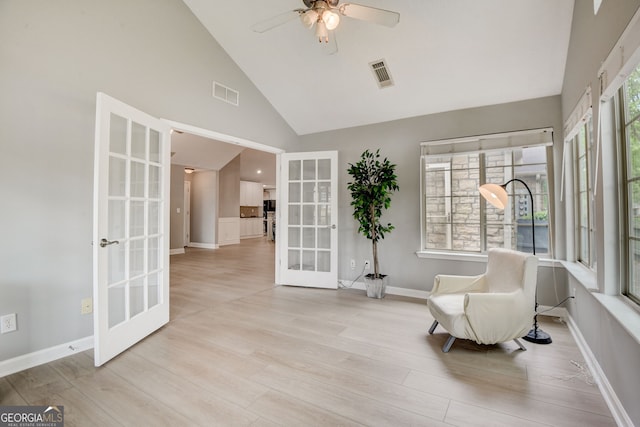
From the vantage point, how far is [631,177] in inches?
70.2

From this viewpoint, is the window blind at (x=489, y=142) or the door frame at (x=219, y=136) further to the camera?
the window blind at (x=489, y=142)

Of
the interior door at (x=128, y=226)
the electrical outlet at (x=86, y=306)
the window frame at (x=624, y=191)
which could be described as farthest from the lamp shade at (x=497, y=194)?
the electrical outlet at (x=86, y=306)

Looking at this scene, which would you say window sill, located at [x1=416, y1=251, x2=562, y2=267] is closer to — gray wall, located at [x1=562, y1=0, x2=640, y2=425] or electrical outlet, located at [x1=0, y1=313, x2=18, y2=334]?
gray wall, located at [x1=562, y1=0, x2=640, y2=425]

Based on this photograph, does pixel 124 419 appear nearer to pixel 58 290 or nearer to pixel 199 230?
pixel 58 290

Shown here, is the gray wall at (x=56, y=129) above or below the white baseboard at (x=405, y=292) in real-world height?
above

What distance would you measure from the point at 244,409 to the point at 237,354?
71 cm

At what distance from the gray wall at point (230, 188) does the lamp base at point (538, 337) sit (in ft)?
27.7

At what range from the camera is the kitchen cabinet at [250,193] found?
1159 cm

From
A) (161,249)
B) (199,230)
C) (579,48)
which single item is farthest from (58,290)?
(199,230)

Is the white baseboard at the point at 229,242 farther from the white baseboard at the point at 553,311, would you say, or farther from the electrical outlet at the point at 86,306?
the white baseboard at the point at 553,311

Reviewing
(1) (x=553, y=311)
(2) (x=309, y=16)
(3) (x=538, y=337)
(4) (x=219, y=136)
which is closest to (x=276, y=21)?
(2) (x=309, y=16)

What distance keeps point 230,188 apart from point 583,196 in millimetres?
8678

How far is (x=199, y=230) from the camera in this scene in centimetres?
914

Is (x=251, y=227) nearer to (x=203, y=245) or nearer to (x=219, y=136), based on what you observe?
(x=203, y=245)
